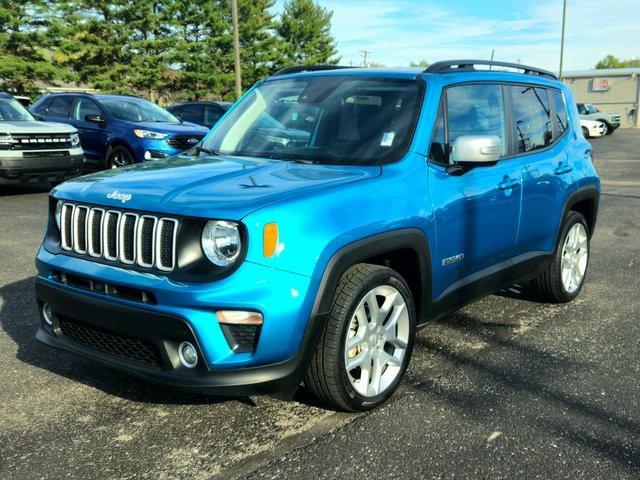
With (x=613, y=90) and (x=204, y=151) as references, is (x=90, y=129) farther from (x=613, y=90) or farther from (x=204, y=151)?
(x=613, y=90)

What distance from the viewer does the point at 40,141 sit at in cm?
1066

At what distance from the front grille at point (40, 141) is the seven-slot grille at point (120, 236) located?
314 inches

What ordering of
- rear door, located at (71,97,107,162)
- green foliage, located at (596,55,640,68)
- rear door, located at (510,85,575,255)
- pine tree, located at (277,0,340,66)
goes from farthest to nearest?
green foliage, located at (596,55,640,68)
pine tree, located at (277,0,340,66)
rear door, located at (71,97,107,162)
rear door, located at (510,85,575,255)

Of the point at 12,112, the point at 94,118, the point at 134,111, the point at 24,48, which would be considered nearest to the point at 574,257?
the point at 94,118

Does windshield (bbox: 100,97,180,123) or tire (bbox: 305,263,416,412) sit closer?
tire (bbox: 305,263,416,412)

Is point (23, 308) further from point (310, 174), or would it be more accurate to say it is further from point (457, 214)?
point (457, 214)

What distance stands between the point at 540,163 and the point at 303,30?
161 ft

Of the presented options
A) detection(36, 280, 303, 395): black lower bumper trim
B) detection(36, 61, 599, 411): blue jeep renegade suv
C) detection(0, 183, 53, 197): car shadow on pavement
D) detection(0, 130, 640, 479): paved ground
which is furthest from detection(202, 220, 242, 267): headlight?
detection(0, 183, 53, 197): car shadow on pavement

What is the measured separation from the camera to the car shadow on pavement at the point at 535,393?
310cm

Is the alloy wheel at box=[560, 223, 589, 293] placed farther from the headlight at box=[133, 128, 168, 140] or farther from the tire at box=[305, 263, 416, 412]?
the headlight at box=[133, 128, 168, 140]

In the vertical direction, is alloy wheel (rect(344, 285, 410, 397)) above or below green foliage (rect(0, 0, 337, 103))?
below

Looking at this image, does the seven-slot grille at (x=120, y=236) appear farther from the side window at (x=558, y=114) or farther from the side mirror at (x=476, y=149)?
the side window at (x=558, y=114)

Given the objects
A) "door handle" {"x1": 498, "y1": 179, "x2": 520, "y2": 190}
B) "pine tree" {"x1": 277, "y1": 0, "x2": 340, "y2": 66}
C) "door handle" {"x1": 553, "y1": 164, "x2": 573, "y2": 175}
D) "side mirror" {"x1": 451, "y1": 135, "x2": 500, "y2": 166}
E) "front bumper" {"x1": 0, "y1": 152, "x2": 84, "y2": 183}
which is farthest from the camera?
"pine tree" {"x1": 277, "y1": 0, "x2": 340, "y2": 66}

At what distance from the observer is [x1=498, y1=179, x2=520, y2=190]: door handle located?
13.4ft
